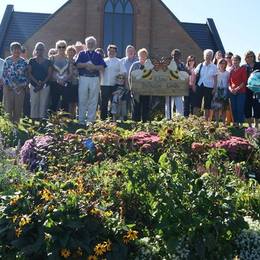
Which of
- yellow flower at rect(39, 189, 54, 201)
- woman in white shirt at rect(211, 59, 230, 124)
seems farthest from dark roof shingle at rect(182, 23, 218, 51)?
yellow flower at rect(39, 189, 54, 201)

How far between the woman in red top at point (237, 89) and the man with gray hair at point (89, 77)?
297 centimetres

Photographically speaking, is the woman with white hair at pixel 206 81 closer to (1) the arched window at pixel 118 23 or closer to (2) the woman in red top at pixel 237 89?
(2) the woman in red top at pixel 237 89

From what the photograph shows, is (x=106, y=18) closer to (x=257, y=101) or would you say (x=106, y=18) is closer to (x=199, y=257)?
(x=257, y=101)

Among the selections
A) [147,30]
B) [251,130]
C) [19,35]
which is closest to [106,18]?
[147,30]

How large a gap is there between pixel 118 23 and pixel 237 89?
2404 centimetres


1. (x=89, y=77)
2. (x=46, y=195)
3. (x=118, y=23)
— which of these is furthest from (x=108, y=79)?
(x=118, y=23)

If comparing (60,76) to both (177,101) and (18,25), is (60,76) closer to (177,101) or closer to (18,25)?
(177,101)

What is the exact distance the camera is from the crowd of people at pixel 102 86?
453 inches

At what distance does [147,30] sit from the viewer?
35844 millimetres

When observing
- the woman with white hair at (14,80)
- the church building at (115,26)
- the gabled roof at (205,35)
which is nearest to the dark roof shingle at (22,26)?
the church building at (115,26)

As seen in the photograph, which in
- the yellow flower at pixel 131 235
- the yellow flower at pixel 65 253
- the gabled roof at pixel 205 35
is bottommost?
the yellow flower at pixel 65 253

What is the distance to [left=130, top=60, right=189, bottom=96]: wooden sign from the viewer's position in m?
12.0

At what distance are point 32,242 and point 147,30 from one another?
1276 inches

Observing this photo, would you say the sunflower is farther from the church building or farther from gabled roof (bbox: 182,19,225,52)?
gabled roof (bbox: 182,19,225,52)
